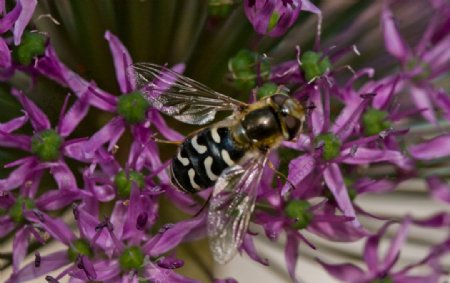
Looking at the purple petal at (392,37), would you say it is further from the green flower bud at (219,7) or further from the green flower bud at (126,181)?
the green flower bud at (126,181)

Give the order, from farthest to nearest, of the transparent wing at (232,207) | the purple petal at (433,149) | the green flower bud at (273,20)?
1. the purple petal at (433,149)
2. the green flower bud at (273,20)
3. the transparent wing at (232,207)

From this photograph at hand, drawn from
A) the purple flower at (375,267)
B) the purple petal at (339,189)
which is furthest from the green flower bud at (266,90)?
the purple flower at (375,267)

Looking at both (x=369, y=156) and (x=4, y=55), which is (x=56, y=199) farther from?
(x=369, y=156)

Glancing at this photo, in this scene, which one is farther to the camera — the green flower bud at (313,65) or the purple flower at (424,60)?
the purple flower at (424,60)

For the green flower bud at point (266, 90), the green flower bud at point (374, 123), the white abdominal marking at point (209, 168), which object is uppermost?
the green flower bud at point (266, 90)

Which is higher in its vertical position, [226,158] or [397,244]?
[226,158]

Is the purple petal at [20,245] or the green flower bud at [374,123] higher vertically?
the green flower bud at [374,123]

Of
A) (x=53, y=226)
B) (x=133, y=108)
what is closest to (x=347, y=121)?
(x=133, y=108)

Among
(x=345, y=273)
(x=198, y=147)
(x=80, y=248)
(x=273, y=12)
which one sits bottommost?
(x=345, y=273)
